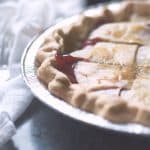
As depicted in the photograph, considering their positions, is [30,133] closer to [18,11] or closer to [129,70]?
[129,70]

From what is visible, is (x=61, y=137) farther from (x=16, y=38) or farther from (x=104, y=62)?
(x=16, y=38)

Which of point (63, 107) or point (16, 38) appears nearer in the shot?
point (63, 107)

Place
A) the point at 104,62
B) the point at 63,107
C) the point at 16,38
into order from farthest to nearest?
1. the point at 16,38
2. the point at 104,62
3. the point at 63,107

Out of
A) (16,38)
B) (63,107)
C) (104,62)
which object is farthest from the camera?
(16,38)

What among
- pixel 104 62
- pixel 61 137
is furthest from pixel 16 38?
pixel 61 137

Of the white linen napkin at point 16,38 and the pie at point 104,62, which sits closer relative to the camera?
the pie at point 104,62

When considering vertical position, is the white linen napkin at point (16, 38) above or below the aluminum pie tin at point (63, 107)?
below

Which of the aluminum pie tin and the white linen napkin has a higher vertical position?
the aluminum pie tin
